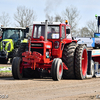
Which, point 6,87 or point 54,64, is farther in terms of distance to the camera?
point 54,64

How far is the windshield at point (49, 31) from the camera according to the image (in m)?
11.4

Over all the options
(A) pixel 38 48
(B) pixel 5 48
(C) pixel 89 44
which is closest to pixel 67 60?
(A) pixel 38 48

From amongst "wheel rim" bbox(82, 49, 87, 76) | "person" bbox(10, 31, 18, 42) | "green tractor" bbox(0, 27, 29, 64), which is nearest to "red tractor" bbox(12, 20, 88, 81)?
"wheel rim" bbox(82, 49, 87, 76)

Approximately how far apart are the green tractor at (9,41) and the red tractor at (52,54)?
781cm

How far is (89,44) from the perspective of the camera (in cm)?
2330

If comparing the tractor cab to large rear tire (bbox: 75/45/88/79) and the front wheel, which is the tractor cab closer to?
large rear tire (bbox: 75/45/88/79)

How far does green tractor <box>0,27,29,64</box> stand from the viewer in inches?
770

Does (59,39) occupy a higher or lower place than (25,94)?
higher

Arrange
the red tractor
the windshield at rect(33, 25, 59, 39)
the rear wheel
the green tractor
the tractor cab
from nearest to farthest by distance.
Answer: the rear wheel, the red tractor, the tractor cab, the windshield at rect(33, 25, 59, 39), the green tractor

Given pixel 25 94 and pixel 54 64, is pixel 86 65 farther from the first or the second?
pixel 25 94

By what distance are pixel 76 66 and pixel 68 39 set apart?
4.22 ft

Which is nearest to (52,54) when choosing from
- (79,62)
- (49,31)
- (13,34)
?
(49,31)

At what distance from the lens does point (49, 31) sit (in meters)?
11.5

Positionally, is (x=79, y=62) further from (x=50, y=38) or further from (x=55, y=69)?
(x=50, y=38)
